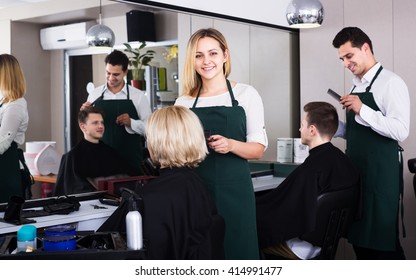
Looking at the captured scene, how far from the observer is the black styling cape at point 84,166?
2.41m

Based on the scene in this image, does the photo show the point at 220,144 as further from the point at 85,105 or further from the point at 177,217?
the point at 85,105

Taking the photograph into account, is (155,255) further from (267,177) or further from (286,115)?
(286,115)

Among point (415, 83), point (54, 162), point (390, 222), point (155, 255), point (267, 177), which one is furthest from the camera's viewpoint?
point (267, 177)

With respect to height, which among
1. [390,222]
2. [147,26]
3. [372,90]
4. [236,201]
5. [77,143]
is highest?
[147,26]

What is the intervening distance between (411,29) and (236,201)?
1.62 meters

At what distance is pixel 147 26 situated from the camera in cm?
272

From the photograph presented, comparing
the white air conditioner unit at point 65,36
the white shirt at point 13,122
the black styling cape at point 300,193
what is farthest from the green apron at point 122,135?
the black styling cape at point 300,193

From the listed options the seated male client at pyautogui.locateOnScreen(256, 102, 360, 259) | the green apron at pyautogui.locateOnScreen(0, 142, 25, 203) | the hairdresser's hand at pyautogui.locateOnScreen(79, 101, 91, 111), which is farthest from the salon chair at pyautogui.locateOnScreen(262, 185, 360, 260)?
the green apron at pyautogui.locateOnScreen(0, 142, 25, 203)

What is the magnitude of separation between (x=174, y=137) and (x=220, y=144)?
1.06 ft

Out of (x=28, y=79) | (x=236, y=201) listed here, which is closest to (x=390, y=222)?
(x=236, y=201)

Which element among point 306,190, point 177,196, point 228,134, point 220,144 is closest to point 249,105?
point 228,134

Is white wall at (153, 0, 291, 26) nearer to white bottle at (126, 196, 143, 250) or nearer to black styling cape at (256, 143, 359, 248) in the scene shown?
black styling cape at (256, 143, 359, 248)

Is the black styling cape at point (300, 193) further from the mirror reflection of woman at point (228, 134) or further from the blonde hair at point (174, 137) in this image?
the blonde hair at point (174, 137)

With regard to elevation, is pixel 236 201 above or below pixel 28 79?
below
